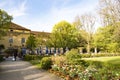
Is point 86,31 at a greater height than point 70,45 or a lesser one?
greater

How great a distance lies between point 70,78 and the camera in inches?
513

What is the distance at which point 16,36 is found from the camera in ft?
222

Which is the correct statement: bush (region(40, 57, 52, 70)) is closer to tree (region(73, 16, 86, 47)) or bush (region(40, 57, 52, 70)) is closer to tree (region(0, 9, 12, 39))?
tree (region(0, 9, 12, 39))

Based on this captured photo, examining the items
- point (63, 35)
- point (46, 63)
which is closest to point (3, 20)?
point (46, 63)

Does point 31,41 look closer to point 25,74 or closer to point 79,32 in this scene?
point 79,32

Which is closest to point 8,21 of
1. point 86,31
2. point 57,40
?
point 57,40

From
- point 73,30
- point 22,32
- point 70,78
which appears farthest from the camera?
point 22,32

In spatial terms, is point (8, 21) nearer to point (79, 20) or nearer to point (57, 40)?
point (57, 40)

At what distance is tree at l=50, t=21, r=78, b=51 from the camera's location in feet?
202

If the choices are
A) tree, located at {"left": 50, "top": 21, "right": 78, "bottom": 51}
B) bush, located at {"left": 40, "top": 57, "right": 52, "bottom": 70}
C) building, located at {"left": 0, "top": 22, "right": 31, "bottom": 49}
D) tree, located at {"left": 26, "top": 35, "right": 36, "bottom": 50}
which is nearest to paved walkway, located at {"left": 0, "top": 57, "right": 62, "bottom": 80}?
bush, located at {"left": 40, "top": 57, "right": 52, "bottom": 70}

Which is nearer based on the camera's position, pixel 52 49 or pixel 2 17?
pixel 2 17

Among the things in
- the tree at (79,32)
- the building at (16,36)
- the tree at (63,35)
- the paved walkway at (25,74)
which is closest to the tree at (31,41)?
the tree at (63,35)

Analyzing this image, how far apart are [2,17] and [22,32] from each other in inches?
1208

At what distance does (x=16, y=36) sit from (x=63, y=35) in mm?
15870
